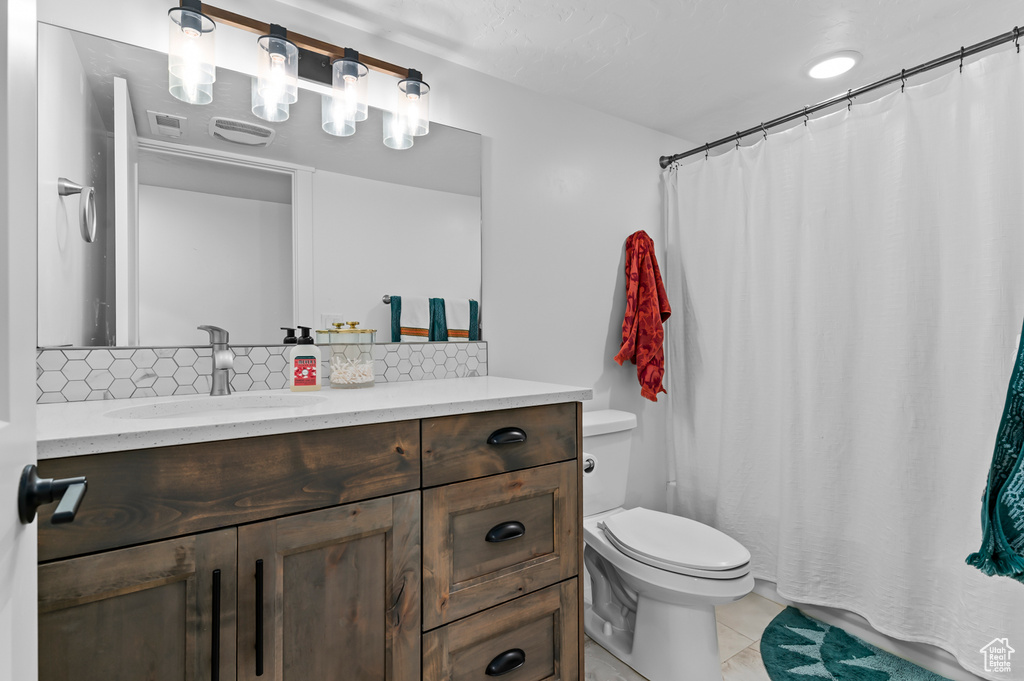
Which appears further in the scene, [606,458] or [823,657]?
[606,458]

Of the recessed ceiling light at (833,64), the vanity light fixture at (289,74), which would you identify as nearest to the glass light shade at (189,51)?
the vanity light fixture at (289,74)

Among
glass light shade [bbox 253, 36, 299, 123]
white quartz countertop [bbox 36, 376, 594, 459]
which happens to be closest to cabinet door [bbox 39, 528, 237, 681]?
white quartz countertop [bbox 36, 376, 594, 459]

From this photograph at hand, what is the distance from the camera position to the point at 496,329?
6.46 feet

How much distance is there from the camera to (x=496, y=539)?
1.25 meters

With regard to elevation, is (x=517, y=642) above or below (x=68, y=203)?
below

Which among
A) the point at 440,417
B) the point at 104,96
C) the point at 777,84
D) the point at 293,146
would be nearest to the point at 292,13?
the point at 293,146

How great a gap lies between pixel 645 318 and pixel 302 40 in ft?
5.37

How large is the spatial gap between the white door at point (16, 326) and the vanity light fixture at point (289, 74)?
3.01ft

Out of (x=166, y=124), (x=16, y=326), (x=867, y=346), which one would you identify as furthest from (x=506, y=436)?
(x=867, y=346)

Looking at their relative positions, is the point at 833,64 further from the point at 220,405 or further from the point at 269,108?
the point at 220,405

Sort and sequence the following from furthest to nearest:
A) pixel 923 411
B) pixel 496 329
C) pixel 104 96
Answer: pixel 496 329 → pixel 923 411 → pixel 104 96

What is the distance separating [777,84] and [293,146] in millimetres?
1863

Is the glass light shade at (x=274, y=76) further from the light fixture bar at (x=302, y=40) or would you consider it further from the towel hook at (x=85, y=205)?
the towel hook at (x=85, y=205)

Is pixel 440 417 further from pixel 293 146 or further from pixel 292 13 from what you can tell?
pixel 292 13
